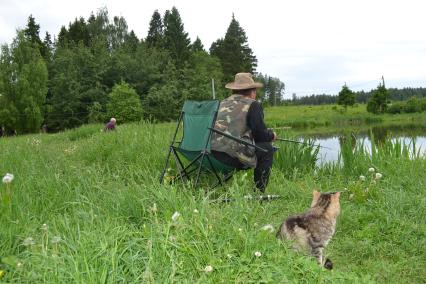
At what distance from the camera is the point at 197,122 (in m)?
4.17

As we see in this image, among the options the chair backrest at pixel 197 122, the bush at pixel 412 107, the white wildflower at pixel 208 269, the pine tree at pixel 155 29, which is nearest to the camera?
the white wildflower at pixel 208 269

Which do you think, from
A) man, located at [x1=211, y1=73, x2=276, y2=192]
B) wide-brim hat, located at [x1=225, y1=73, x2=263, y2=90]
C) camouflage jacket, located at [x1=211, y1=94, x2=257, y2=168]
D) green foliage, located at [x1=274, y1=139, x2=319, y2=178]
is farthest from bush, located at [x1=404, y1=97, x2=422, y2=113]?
camouflage jacket, located at [x1=211, y1=94, x2=257, y2=168]

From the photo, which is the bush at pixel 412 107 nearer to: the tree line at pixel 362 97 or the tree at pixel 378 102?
the tree at pixel 378 102

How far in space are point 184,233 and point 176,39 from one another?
3753cm

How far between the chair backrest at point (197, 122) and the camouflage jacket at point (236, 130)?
141mm

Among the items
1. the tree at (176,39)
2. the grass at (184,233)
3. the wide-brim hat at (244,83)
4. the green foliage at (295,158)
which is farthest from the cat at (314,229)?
the tree at (176,39)

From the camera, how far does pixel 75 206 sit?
284 centimetres

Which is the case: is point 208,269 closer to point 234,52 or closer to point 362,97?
point 234,52

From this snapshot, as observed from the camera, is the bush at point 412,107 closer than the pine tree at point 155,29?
Yes

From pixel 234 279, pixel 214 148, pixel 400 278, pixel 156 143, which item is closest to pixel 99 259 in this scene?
pixel 234 279

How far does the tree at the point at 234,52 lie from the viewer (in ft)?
127

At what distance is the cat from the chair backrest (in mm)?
1478

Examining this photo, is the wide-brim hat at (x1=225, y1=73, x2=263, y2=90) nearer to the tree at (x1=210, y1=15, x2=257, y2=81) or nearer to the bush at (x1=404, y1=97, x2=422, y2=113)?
the tree at (x1=210, y1=15, x2=257, y2=81)

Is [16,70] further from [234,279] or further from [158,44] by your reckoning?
[234,279]
